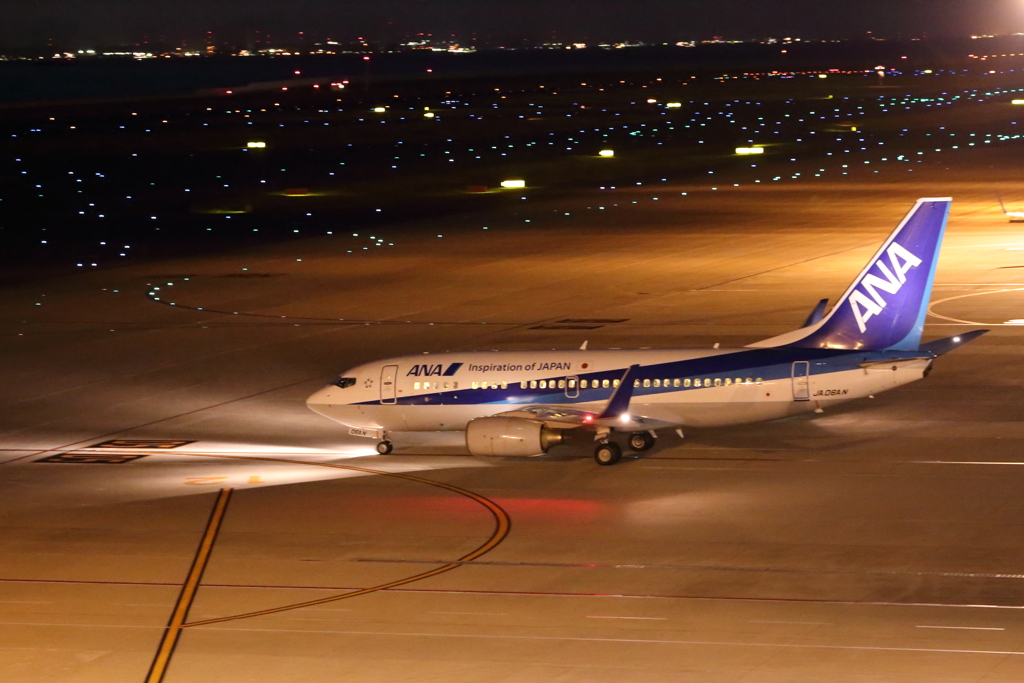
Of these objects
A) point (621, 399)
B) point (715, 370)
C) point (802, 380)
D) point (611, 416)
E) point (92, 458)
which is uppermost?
point (715, 370)

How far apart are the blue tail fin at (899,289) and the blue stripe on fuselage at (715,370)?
57 cm

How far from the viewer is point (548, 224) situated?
3647 inches

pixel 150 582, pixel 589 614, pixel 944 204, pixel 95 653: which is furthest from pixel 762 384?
pixel 95 653

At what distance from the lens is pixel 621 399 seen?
124 feet

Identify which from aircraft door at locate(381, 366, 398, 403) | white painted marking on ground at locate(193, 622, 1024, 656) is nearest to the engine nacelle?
aircraft door at locate(381, 366, 398, 403)

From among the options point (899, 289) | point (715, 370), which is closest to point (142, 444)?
point (715, 370)

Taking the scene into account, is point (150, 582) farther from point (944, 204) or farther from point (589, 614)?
point (944, 204)

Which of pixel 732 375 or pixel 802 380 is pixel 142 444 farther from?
pixel 802 380

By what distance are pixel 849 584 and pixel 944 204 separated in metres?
14.4

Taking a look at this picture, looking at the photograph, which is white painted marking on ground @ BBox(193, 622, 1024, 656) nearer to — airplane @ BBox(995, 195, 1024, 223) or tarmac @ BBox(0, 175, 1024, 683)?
tarmac @ BBox(0, 175, 1024, 683)

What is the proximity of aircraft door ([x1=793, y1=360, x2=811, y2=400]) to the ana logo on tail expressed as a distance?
6.81 feet

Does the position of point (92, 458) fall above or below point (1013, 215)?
below

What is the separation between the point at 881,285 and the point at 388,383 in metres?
14.8

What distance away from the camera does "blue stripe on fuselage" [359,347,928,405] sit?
37.4 metres
